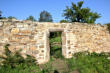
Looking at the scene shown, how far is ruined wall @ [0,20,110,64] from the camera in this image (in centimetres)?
459

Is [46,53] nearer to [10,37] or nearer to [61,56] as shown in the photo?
[61,56]

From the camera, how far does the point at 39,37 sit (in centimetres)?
496

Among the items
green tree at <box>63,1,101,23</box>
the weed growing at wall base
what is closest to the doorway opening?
the weed growing at wall base

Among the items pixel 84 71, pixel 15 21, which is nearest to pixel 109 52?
pixel 84 71

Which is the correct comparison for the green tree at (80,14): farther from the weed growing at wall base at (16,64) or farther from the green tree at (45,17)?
Result: the weed growing at wall base at (16,64)

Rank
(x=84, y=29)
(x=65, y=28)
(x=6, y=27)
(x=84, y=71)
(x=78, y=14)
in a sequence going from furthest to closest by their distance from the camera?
(x=78, y=14) < (x=84, y=29) < (x=65, y=28) < (x=6, y=27) < (x=84, y=71)

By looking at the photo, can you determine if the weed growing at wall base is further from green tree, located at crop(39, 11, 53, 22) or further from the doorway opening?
green tree, located at crop(39, 11, 53, 22)

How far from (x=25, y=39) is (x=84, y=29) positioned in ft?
12.6

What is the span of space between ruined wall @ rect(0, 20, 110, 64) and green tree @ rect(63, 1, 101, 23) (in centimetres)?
1660

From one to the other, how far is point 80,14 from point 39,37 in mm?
19058

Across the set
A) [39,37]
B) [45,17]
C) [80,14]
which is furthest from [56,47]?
[45,17]

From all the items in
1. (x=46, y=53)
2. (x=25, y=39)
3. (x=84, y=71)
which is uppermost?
(x=25, y=39)

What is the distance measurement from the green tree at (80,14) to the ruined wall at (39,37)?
653 inches

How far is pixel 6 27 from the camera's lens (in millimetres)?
4594
